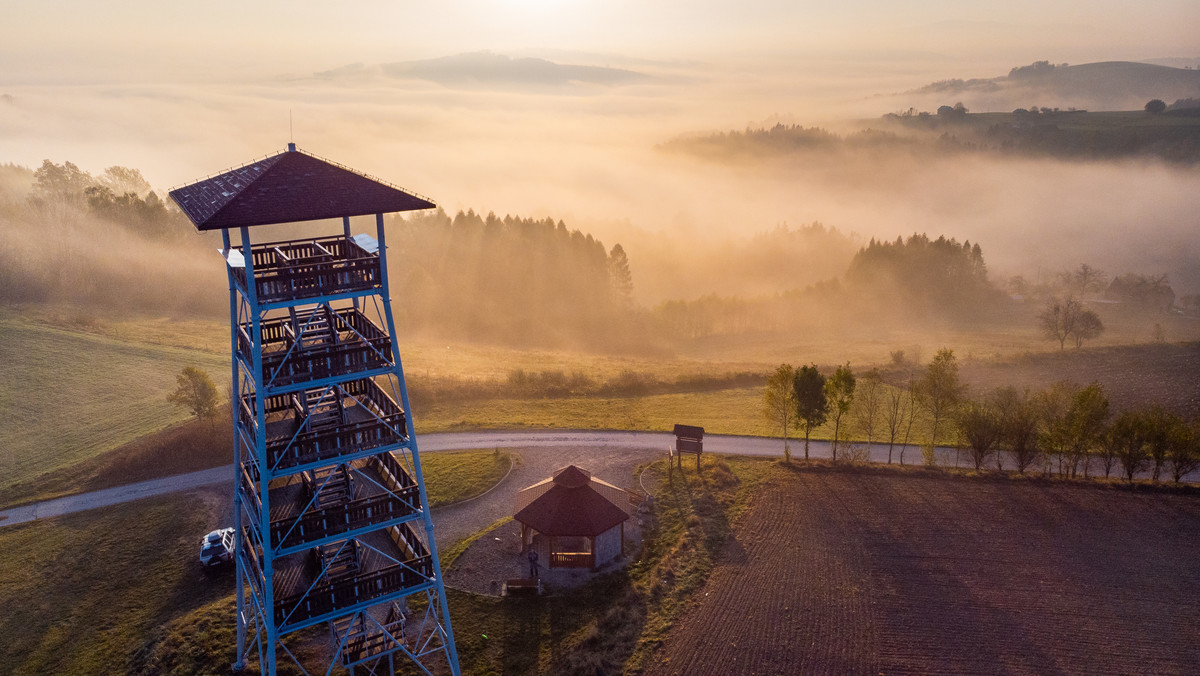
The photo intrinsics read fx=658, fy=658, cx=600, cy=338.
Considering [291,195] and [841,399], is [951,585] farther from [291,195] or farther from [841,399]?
[291,195]

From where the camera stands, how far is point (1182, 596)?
1161 inches

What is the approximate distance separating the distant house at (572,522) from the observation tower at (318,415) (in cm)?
937

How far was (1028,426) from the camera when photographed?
42062mm

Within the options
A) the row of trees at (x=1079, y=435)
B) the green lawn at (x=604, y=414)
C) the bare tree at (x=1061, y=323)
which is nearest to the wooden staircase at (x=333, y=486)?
the green lawn at (x=604, y=414)

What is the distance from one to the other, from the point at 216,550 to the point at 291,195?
21.3 m

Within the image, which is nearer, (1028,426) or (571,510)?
(571,510)

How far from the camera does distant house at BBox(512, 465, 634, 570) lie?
31844 mm

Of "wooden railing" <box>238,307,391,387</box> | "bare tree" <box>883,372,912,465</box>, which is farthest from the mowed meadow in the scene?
"wooden railing" <box>238,307,391,387</box>

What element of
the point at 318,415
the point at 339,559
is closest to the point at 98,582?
the point at 339,559

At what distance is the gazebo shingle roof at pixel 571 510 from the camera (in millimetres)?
31734

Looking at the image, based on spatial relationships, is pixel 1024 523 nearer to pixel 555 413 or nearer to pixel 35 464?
pixel 555 413

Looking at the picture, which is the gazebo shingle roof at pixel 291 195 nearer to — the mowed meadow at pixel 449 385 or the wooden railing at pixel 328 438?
the wooden railing at pixel 328 438

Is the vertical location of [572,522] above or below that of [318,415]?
below

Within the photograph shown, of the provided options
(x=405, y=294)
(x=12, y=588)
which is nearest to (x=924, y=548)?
(x=12, y=588)
